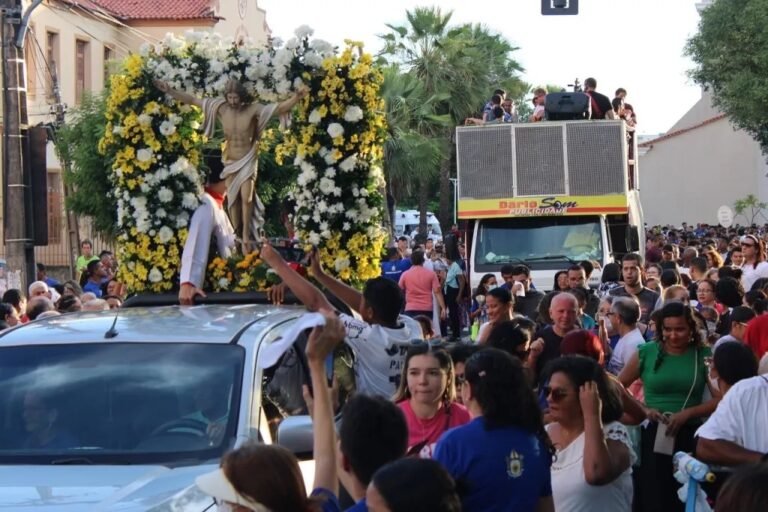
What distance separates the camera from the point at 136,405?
20.1 ft

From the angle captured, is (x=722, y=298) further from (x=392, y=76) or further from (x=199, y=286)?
(x=392, y=76)

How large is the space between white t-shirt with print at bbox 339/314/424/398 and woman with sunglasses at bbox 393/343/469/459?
1.30m

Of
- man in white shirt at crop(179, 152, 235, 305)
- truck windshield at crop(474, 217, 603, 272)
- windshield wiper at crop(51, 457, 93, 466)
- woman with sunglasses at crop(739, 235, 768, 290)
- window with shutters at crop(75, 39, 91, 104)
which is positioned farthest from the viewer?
window with shutters at crop(75, 39, 91, 104)

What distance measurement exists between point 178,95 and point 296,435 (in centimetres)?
512

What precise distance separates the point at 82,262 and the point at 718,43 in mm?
25009

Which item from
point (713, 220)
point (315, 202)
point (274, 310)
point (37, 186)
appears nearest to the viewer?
point (274, 310)

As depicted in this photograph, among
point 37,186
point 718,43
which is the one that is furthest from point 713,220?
point 37,186

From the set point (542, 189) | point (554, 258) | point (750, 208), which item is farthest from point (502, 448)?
point (750, 208)

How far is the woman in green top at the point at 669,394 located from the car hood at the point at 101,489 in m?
3.11

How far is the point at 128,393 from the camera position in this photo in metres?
6.19

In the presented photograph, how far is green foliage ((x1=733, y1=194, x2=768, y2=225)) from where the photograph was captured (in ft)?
183

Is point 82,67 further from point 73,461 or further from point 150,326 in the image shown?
point 73,461

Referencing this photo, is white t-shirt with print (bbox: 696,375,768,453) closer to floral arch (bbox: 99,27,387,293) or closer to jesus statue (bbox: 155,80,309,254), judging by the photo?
floral arch (bbox: 99,27,387,293)

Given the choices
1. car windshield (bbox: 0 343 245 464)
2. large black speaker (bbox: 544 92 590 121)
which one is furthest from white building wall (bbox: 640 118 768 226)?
car windshield (bbox: 0 343 245 464)
